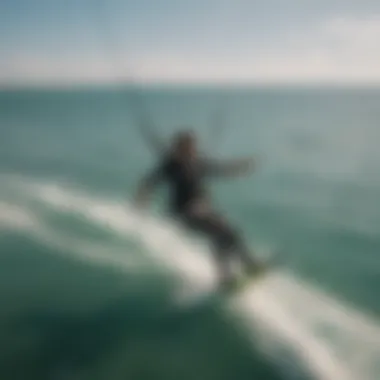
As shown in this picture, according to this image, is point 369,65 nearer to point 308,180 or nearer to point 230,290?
point 308,180

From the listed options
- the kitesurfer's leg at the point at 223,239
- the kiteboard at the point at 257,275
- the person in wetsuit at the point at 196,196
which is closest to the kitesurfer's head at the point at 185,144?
the person in wetsuit at the point at 196,196

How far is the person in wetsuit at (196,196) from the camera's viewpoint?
171 centimetres

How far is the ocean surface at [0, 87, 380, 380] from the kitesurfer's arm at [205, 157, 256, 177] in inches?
1.0

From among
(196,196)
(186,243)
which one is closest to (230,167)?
(196,196)

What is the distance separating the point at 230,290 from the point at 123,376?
44 centimetres

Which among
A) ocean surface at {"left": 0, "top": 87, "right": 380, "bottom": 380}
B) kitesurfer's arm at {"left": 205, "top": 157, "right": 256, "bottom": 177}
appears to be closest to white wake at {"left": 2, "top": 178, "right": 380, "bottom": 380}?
ocean surface at {"left": 0, "top": 87, "right": 380, "bottom": 380}

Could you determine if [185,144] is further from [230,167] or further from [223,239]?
[223,239]

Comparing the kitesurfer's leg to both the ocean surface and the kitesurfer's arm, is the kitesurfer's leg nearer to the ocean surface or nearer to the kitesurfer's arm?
the ocean surface

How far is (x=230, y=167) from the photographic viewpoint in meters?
1.76

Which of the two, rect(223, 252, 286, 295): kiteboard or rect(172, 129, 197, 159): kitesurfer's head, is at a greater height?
rect(172, 129, 197, 159): kitesurfer's head

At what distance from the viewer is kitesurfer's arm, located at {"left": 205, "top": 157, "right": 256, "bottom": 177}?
1.74 meters

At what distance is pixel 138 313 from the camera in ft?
5.69

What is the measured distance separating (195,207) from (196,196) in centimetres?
4

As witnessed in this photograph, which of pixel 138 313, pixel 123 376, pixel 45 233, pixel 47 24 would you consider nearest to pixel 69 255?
pixel 45 233
